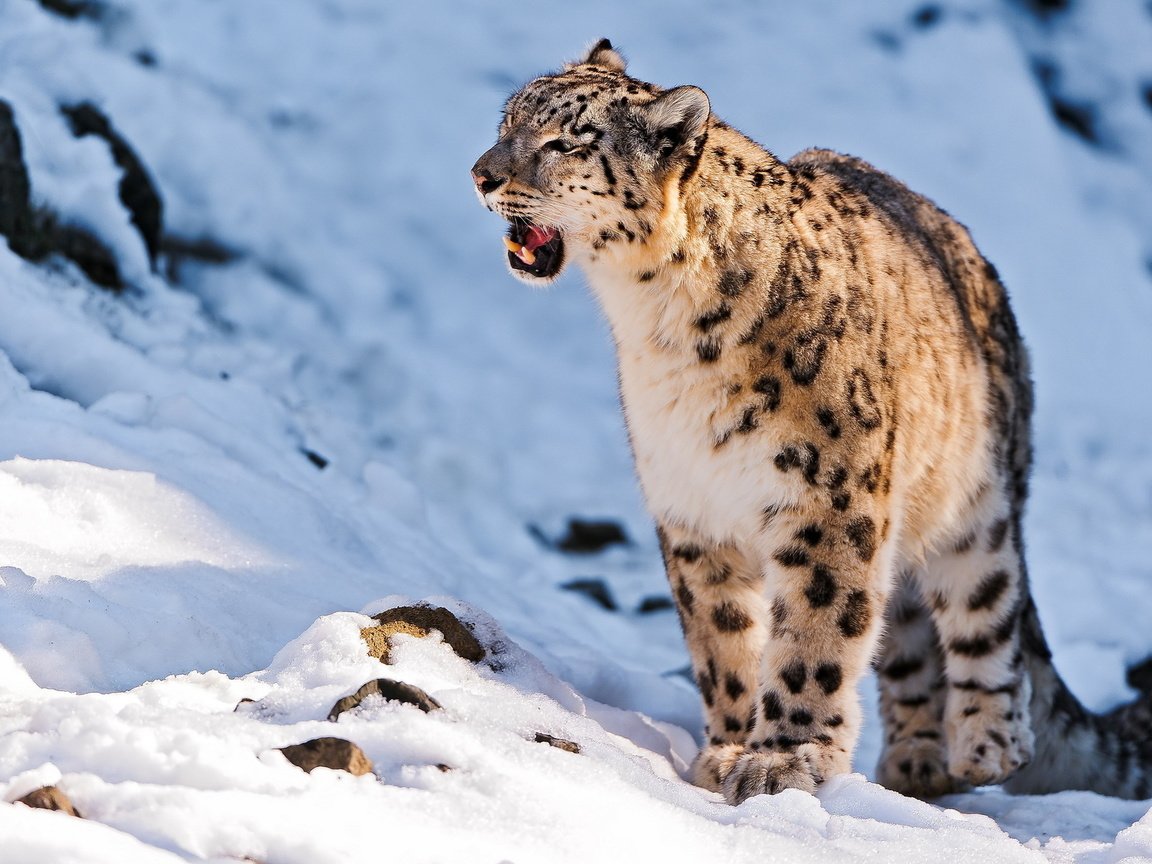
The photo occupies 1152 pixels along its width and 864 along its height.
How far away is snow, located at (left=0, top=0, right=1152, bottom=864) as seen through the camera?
297 cm

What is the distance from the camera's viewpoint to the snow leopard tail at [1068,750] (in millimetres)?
5172

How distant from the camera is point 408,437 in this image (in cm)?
805

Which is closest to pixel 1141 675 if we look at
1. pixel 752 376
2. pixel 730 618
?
pixel 730 618

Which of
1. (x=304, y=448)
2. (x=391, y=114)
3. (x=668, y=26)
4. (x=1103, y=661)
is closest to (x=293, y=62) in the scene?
(x=391, y=114)

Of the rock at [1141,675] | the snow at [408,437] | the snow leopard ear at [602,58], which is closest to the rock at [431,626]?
the snow at [408,437]

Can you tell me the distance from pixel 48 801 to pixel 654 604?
4.82 metres

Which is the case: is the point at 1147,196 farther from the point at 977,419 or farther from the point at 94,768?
the point at 94,768

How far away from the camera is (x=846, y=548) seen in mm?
4094

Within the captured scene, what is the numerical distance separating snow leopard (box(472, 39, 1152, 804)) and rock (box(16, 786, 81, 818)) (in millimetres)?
1831

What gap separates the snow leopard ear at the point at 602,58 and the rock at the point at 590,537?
131 inches

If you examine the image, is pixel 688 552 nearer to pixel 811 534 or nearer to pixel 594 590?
pixel 811 534

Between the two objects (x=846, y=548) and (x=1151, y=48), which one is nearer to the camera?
(x=846, y=548)

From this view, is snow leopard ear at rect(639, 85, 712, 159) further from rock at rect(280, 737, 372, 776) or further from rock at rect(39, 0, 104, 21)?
rock at rect(39, 0, 104, 21)

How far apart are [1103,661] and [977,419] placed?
232 centimetres
